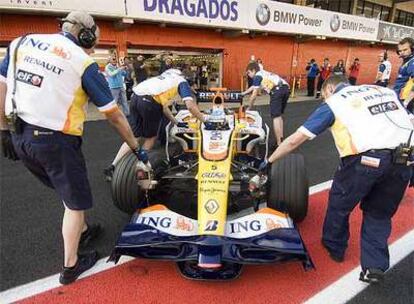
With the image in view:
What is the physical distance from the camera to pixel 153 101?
447 centimetres

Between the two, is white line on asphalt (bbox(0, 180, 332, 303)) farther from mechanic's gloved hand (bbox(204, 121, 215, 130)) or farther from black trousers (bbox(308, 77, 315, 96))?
black trousers (bbox(308, 77, 315, 96))

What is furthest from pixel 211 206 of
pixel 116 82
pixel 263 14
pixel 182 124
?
pixel 263 14

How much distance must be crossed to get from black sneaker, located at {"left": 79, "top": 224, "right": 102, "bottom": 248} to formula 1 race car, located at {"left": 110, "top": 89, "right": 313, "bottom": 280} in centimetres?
29

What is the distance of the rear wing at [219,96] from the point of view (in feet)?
15.5

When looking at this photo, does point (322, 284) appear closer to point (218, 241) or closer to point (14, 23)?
point (218, 241)

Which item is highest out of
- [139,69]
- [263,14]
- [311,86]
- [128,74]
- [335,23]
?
[263,14]

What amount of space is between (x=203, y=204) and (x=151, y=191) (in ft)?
3.02

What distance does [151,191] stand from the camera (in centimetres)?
358

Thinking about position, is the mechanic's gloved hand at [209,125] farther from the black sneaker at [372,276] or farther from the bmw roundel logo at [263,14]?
the bmw roundel logo at [263,14]

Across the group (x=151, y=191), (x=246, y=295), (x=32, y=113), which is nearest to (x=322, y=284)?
(x=246, y=295)

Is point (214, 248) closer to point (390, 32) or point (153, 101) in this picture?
point (153, 101)

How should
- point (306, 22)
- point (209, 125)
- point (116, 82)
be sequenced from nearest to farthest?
point (209, 125) → point (116, 82) → point (306, 22)

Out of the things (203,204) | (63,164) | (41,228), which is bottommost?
(41,228)

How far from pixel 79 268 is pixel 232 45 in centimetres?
1445
